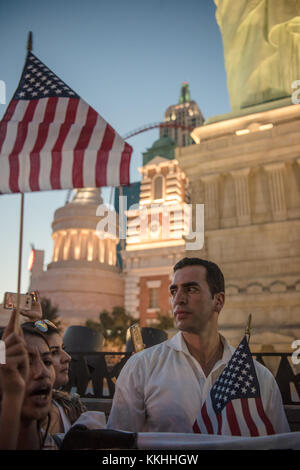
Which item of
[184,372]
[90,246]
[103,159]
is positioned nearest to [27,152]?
[103,159]

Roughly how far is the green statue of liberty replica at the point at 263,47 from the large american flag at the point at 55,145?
14390 millimetres

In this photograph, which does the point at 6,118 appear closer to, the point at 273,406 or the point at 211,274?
the point at 211,274

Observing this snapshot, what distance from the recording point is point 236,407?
281 cm

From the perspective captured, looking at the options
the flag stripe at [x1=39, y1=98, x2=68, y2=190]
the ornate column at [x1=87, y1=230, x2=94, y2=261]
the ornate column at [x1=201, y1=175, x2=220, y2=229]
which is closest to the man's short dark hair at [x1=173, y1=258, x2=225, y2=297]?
the flag stripe at [x1=39, y1=98, x2=68, y2=190]

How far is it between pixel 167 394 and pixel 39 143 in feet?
9.58

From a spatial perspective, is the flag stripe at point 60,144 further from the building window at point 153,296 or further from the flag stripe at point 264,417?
the building window at point 153,296

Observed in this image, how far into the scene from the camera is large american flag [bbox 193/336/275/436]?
2738 mm

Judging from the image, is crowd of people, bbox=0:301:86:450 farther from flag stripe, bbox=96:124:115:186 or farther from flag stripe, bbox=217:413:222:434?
flag stripe, bbox=96:124:115:186

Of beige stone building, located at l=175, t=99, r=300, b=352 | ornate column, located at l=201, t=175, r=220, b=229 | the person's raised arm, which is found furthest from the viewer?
ornate column, located at l=201, t=175, r=220, b=229

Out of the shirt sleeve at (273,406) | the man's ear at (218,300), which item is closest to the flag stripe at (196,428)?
the shirt sleeve at (273,406)

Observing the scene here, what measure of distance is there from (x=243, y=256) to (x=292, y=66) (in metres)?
9.12

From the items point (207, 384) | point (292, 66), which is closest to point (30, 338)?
point (207, 384)

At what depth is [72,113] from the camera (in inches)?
177

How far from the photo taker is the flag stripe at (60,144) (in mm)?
4082
